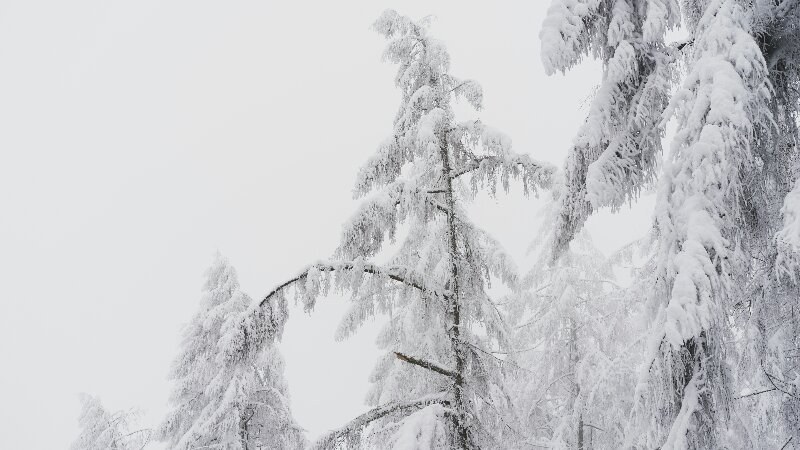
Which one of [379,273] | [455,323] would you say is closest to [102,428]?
[379,273]

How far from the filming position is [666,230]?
3850 mm

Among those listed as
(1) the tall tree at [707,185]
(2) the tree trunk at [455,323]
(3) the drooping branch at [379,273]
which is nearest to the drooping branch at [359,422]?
(2) the tree trunk at [455,323]

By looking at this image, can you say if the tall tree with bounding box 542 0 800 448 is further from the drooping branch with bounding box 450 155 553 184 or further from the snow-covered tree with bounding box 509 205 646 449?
the snow-covered tree with bounding box 509 205 646 449

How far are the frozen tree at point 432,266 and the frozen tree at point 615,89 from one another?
1.86m

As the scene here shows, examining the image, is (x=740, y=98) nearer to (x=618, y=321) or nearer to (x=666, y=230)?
(x=666, y=230)

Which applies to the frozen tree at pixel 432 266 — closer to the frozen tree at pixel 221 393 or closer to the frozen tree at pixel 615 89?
the frozen tree at pixel 615 89

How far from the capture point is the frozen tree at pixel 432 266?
254 inches

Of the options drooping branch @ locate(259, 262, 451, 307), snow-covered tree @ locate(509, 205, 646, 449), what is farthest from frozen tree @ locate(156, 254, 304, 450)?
snow-covered tree @ locate(509, 205, 646, 449)

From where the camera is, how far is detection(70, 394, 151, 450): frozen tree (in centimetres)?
1360

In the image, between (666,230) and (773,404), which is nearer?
(666,230)

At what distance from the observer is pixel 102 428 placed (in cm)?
1405

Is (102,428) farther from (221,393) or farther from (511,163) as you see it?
(511,163)

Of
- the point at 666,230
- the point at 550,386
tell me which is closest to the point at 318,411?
the point at 550,386

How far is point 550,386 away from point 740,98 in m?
12.1
